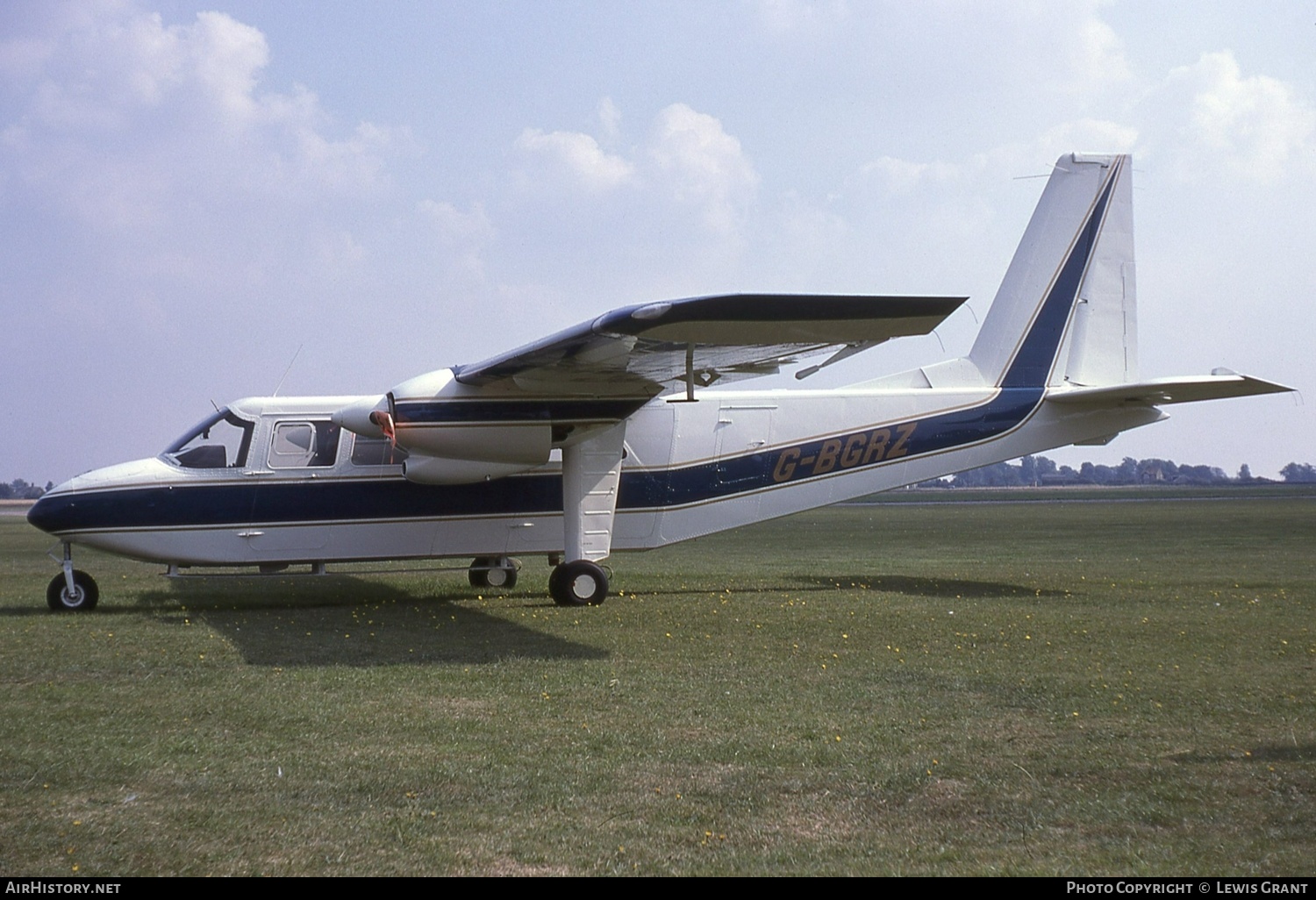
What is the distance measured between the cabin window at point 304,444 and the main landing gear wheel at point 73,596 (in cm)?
251

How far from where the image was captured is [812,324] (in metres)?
8.59

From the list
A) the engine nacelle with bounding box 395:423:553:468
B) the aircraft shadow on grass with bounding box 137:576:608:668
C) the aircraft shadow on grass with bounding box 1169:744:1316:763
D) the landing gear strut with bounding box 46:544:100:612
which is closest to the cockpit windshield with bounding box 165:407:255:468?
the landing gear strut with bounding box 46:544:100:612

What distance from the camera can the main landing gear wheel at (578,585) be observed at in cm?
1272

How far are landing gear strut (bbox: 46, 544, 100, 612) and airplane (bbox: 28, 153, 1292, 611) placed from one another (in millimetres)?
25

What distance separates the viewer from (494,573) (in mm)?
15000

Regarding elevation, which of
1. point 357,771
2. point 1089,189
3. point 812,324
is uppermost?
point 1089,189

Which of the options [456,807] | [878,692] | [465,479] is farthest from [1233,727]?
[465,479]

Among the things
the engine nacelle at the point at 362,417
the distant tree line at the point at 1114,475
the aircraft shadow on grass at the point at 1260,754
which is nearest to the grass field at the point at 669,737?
the aircraft shadow on grass at the point at 1260,754

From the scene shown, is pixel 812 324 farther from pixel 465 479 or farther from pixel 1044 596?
pixel 1044 596

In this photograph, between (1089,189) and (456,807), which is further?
(1089,189)

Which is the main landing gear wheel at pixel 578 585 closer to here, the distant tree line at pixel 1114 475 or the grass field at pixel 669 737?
the grass field at pixel 669 737

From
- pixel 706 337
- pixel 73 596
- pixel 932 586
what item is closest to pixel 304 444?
pixel 73 596

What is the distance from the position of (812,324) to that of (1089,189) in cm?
A: 836
